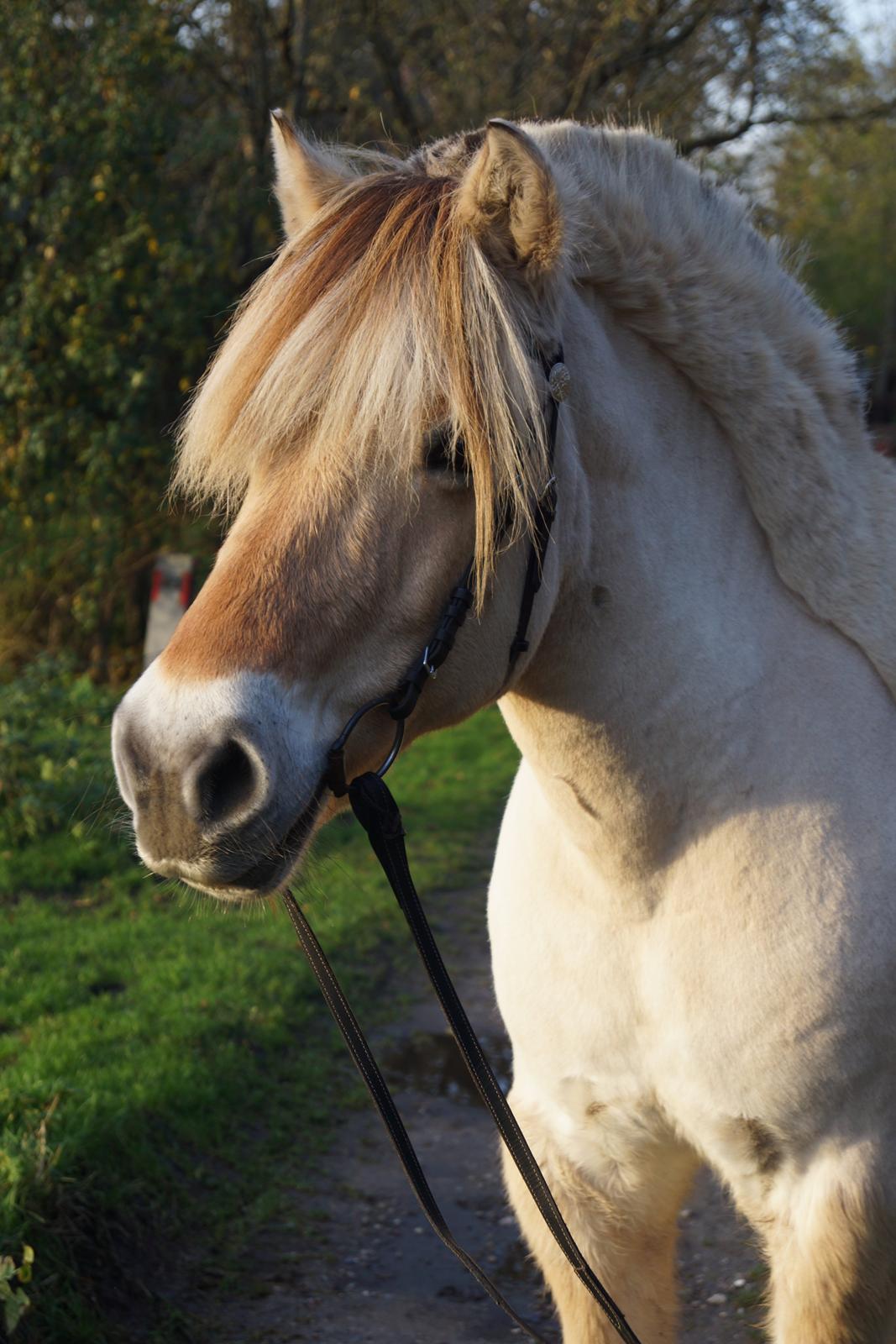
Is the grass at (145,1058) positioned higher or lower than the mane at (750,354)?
lower

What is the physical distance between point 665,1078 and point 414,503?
1031mm

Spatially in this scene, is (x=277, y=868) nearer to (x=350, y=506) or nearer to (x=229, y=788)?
(x=229, y=788)

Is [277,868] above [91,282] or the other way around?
the other way around

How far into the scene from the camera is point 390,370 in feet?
5.20

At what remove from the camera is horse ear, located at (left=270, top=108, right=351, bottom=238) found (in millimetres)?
1974

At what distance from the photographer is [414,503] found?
1.62 meters

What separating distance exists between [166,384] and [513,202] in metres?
8.73

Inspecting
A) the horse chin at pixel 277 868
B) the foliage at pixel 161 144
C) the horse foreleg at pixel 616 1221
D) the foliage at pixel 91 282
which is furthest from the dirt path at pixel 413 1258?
the foliage at pixel 161 144

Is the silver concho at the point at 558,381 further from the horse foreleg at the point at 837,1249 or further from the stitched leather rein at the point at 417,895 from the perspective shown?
the horse foreleg at the point at 837,1249

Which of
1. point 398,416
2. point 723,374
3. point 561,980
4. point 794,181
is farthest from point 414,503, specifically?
point 794,181

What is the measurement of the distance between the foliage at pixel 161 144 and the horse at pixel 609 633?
704 cm

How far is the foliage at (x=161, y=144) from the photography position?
8.83m

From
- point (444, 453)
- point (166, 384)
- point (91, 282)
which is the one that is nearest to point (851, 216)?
point (166, 384)

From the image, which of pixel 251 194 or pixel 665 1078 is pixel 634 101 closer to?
pixel 251 194
